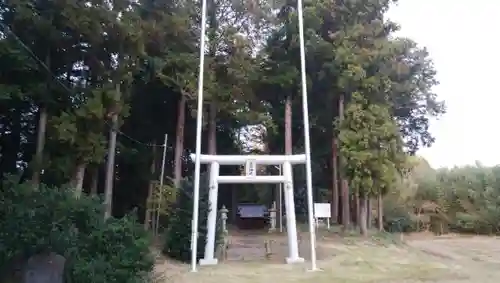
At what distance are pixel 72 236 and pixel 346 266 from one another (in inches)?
216

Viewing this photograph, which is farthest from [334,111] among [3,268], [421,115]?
[3,268]

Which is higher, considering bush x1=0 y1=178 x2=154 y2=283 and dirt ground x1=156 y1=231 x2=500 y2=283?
bush x1=0 y1=178 x2=154 y2=283

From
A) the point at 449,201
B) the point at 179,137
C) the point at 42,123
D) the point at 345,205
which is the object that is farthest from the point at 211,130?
the point at 449,201

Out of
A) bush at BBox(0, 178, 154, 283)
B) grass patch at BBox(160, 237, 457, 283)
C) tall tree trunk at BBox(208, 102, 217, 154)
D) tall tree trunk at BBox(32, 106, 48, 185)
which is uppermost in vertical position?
tall tree trunk at BBox(208, 102, 217, 154)

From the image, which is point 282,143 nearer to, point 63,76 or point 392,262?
point 63,76

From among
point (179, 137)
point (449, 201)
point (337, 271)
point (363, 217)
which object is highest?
point (179, 137)

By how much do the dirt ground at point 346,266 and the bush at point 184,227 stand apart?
50 centimetres

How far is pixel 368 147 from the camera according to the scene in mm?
Answer: 15695

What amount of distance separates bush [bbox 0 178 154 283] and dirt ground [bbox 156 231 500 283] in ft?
5.00

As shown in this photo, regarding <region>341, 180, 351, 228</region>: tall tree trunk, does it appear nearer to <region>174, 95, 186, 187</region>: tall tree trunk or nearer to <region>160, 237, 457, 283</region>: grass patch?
<region>174, 95, 186, 187</region>: tall tree trunk

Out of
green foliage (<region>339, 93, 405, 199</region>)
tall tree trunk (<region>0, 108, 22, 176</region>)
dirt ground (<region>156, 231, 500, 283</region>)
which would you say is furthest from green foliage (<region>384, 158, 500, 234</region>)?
tall tree trunk (<region>0, 108, 22, 176</region>)

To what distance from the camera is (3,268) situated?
5.80 m

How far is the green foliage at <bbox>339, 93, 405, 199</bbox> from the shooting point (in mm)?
15516

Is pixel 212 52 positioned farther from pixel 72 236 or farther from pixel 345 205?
pixel 72 236
